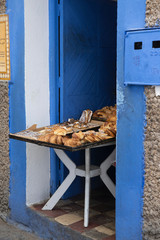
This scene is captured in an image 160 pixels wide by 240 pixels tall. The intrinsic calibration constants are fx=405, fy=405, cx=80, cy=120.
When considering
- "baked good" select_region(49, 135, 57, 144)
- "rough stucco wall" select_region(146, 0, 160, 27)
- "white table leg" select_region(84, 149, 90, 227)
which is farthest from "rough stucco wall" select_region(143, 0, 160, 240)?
"baked good" select_region(49, 135, 57, 144)

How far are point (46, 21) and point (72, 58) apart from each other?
50cm

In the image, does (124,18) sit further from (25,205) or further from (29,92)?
(25,205)

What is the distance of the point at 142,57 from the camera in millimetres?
3072

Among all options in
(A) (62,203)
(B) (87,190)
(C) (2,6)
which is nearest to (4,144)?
(A) (62,203)

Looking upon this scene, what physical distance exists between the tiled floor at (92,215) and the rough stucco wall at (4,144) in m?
0.52

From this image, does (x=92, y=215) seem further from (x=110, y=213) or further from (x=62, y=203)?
(x=62, y=203)

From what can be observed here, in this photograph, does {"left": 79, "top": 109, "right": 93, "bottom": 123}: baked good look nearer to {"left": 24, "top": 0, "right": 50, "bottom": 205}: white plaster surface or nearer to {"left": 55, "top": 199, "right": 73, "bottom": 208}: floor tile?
{"left": 24, "top": 0, "right": 50, "bottom": 205}: white plaster surface

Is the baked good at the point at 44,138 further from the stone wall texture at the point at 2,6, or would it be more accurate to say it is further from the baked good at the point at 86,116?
the stone wall texture at the point at 2,6

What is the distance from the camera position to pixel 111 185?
4199 millimetres

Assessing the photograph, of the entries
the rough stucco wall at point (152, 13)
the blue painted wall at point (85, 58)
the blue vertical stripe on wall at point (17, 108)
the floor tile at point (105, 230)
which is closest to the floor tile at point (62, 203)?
the blue painted wall at point (85, 58)

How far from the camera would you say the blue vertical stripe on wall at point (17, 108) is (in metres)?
4.41

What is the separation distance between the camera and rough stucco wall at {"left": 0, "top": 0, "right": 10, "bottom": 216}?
4.66 m

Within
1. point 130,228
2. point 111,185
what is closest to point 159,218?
point 130,228

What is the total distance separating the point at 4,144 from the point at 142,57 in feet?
7.56
